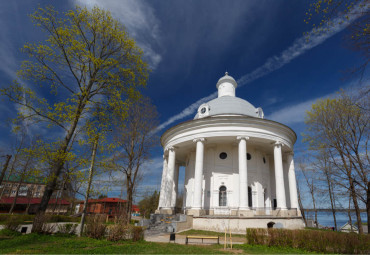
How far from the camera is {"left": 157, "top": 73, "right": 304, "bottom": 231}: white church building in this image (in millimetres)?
18203

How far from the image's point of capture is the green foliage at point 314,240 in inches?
358

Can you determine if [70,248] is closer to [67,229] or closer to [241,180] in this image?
[67,229]

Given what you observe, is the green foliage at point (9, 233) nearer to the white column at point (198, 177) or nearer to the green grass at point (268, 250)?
the green grass at point (268, 250)

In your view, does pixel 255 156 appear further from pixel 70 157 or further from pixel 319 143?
pixel 70 157

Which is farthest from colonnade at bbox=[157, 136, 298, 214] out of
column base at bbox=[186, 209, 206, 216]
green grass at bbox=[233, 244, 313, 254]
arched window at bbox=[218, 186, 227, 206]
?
green grass at bbox=[233, 244, 313, 254]

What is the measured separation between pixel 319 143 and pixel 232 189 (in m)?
9.30

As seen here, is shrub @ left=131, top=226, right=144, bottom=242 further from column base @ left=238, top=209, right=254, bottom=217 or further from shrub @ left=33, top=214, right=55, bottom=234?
column base @ left=238, top=209, right=254, bottom=217

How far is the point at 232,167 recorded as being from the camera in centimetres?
2166


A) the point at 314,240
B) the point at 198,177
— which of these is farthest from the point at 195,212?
the point at 314,240

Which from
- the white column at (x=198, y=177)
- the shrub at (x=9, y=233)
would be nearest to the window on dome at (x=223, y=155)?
the white column at (x=198, y=177)

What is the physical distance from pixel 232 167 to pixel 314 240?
40.0 ft

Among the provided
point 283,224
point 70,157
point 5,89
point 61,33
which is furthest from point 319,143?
point 5,89

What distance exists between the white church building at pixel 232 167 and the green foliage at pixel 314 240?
240 inches

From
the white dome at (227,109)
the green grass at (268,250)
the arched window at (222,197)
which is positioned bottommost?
the green grass at (268,250)
